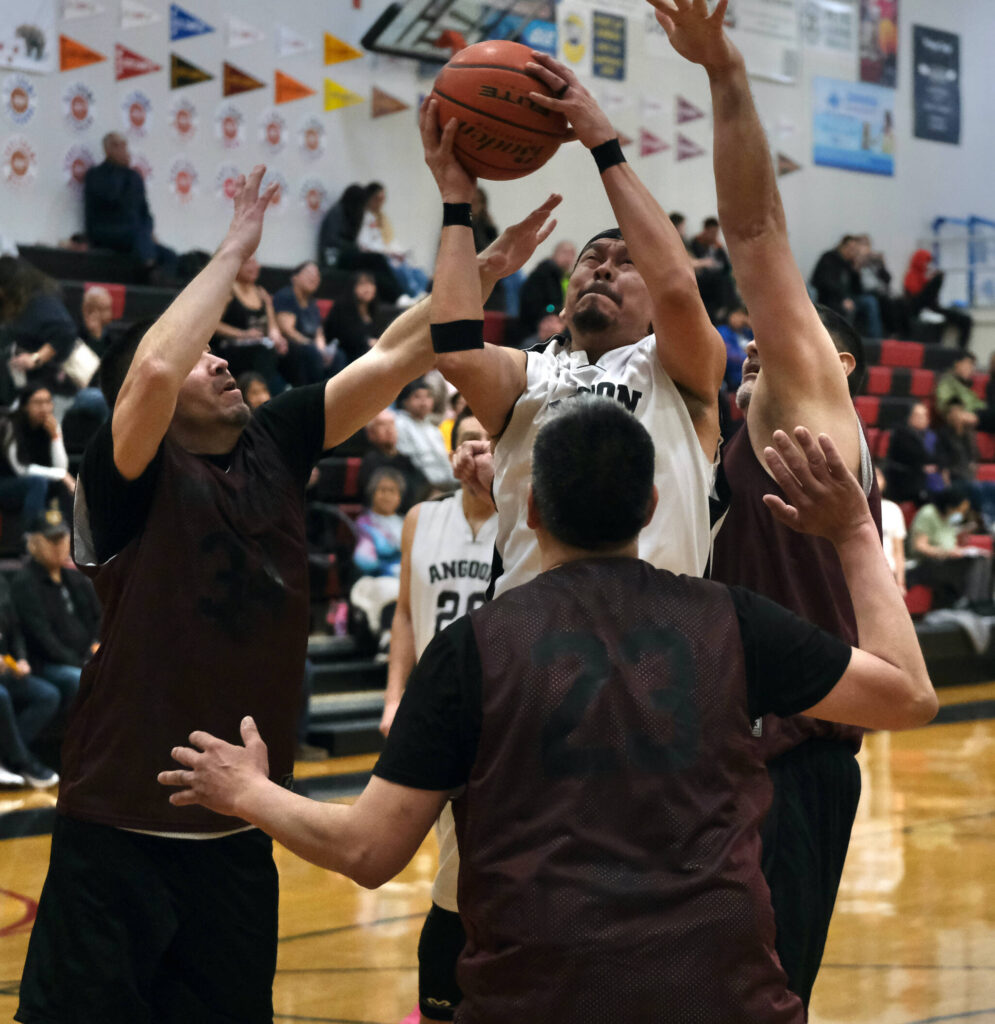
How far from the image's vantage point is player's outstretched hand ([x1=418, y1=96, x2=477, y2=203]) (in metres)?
2.91

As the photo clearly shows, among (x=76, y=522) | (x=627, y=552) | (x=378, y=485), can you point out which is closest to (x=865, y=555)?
(x=627, y=552)

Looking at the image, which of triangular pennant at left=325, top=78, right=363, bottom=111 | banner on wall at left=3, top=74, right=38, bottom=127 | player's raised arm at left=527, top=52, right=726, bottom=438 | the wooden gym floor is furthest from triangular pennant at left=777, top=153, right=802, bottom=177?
player's raised arm at left=527, top=52, right=726, bottom=438

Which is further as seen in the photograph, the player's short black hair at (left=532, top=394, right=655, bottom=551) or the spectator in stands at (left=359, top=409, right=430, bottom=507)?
the spectator in stands at (left=359, top=409, right=430, bottom=507)

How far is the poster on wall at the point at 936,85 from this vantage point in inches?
750

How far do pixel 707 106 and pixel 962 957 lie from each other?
13.8 meters

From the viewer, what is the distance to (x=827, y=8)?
17.9 meters

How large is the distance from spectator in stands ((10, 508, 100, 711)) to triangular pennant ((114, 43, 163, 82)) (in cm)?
619

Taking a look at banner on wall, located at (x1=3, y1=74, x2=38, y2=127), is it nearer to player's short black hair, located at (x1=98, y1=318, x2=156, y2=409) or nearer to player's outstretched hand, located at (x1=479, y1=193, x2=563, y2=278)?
player's short black hair, located at (x1=98, y1=318, x2=156, y2=409)

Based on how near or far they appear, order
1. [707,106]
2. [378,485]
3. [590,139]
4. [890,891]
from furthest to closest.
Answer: [707,106], [378,485], [890,891], [590,139]

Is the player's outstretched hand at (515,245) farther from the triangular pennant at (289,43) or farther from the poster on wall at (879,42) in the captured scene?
the poster on wall at (879,42)

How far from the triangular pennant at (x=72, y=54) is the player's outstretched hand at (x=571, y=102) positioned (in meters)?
10.3

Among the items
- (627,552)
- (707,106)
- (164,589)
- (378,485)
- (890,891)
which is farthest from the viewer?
(707,106)

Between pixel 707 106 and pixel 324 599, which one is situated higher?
pixel 707 106

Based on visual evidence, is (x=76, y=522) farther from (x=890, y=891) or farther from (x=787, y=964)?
(x=890, y=891)
